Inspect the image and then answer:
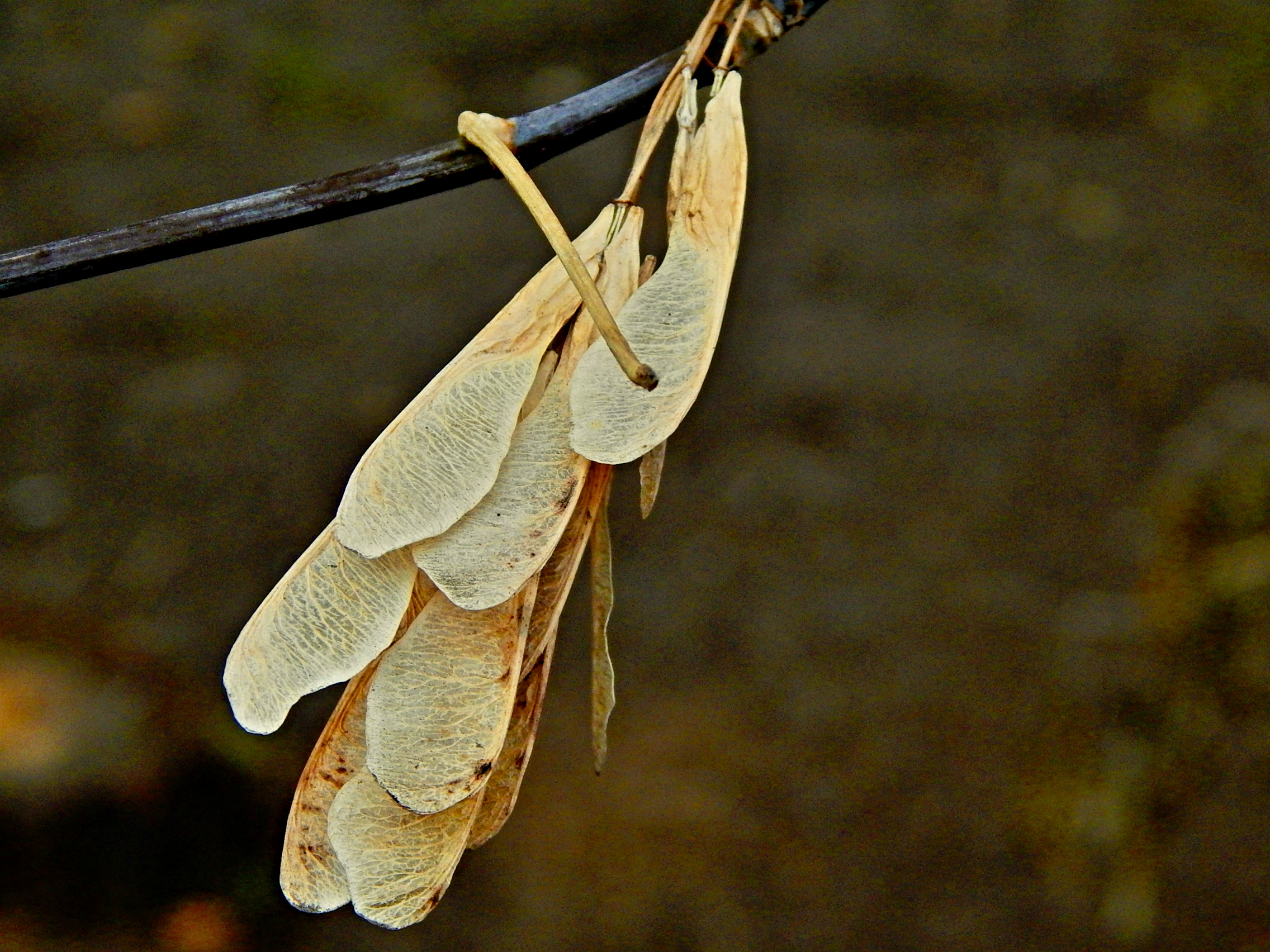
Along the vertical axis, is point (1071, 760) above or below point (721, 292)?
below

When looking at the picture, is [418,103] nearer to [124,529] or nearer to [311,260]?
[311,260]

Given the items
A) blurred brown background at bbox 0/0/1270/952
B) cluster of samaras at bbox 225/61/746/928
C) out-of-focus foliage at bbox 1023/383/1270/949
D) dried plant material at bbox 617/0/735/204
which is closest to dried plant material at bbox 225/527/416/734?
cluster of samaras at bbox 225/61/746/928

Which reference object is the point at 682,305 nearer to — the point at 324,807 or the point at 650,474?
the point at 650,474

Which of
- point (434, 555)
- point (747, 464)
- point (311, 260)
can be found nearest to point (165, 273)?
point (311, 260)

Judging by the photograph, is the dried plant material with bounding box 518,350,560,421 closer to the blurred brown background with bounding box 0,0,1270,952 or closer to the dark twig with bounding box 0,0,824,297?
the dark twig with bounding box 0,0,824,297

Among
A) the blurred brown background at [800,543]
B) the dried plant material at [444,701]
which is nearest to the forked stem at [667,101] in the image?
the dried plant material at [444,701]

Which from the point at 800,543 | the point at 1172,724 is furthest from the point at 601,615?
the point at 1172,724
